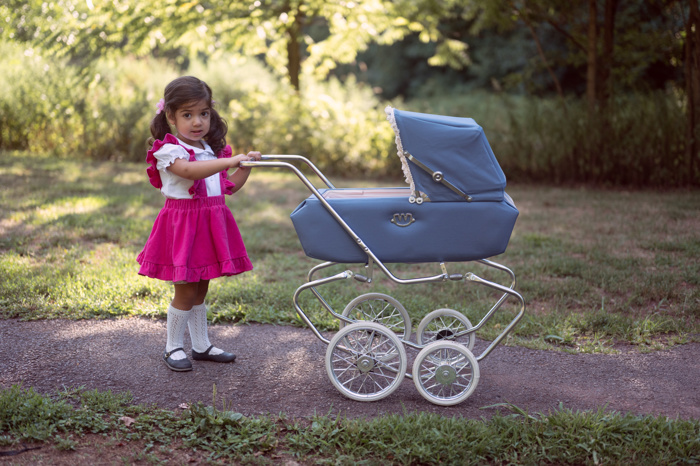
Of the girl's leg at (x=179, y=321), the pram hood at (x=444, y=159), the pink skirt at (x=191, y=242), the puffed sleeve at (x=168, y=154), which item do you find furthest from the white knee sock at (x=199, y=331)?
the pram hood at (x=444, y=159)

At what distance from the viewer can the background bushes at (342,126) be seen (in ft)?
31.7

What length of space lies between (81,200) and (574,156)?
Answer: 735cm

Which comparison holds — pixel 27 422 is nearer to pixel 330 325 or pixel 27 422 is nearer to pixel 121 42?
pixel 330 325

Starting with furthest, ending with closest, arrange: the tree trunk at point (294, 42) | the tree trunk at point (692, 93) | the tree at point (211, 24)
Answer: the tree trunk at point (294, 42) < the tree at point (211, 24) < the tree trunk at point (692, 93)

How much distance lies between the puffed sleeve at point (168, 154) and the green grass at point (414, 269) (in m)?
1.46

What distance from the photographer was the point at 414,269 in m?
5.91

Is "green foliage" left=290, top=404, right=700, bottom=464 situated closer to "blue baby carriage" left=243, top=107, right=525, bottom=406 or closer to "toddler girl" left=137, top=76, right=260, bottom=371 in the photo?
"blue baby carriage" left=243, top=107, right=525, bottom=406

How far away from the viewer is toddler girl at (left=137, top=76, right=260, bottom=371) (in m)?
3.39

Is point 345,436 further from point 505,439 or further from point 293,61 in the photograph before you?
point 293,61

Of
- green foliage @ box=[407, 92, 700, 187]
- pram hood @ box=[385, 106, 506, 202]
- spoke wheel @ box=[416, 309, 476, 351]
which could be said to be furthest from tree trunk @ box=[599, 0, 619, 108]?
pram hood @ box=[385, 106, 506, 202]

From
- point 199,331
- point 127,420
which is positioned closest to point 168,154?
point 199,331

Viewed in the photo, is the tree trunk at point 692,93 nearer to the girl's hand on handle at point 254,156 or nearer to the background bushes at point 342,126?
the background bushes at point 342,126

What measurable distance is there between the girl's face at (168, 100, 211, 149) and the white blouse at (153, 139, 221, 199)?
62 millimetres

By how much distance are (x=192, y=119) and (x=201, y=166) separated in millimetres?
363
